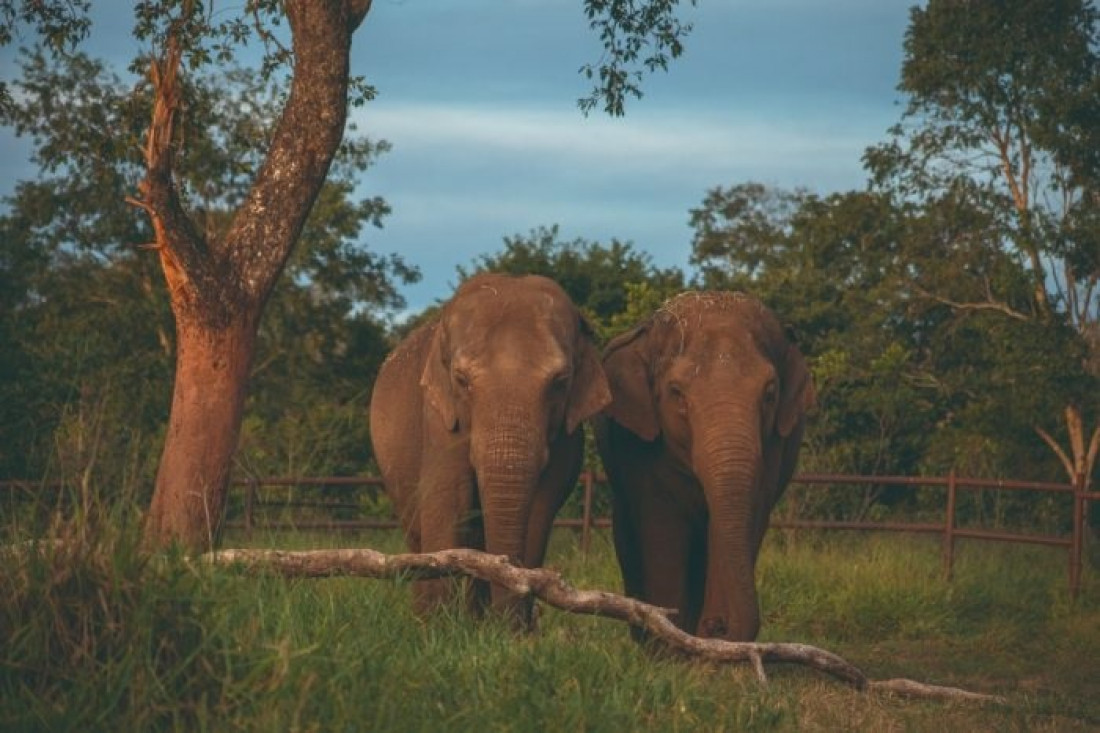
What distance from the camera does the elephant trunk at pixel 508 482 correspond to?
34.7ft

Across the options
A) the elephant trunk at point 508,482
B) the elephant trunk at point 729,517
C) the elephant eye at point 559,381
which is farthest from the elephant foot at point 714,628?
the elephant eye at point 559,381

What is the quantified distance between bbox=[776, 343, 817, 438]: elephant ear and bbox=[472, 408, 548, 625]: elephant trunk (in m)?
2.30

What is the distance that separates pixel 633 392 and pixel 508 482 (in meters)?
1.86

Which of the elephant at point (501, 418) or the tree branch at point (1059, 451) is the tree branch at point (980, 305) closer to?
the tree branch at point (1059, 451)

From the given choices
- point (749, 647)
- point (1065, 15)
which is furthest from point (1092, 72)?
point (749, 647)

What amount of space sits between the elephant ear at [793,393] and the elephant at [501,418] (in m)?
1.40

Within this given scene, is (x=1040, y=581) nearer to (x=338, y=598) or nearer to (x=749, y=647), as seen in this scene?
(x=749, y=647)

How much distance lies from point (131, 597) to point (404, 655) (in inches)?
51.8

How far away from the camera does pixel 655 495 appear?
12.3 metres

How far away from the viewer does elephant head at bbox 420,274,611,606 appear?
418 inches

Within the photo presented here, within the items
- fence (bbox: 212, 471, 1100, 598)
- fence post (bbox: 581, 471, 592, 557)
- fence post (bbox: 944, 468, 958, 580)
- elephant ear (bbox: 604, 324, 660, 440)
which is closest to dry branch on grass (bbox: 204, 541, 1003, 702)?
elephant ear (bbox: 604, 324, 660, 440)

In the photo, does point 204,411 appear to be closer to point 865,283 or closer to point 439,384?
point 439,384

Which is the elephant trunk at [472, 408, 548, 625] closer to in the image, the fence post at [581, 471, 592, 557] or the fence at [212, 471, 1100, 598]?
the fence at [212, 471, 1100, 598]

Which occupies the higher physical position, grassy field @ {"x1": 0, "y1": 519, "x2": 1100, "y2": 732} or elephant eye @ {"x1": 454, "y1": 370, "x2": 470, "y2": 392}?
elephant eye @ {"x1": 454, "y1": 370, "x2": 470, "y2": 392}
